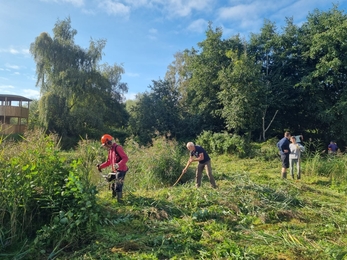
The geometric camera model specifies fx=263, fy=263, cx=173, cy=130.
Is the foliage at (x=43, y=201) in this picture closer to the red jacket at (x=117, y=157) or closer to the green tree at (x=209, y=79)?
the red jacket at (x=117, y=157)

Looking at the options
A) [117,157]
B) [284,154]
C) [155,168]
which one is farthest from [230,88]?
[117,157]

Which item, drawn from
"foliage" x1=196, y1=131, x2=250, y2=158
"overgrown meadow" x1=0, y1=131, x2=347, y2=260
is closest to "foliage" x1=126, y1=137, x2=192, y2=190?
"overgrown meadow" x1=0, y1=131, x2=347, y2=260

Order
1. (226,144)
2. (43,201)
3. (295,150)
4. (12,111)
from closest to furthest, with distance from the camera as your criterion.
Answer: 1. (43,201)
2. (295,150)
3. (226,144)
4. (12,111)

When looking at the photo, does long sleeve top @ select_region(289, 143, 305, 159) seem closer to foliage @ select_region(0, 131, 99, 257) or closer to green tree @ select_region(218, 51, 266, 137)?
green tree @ select_region(218, 51, 266, 137)

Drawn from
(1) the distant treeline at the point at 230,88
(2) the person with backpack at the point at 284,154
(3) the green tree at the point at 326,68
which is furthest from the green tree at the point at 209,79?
(2) the person with backpack at the point at 284,154

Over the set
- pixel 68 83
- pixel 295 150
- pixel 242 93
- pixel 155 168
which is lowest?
pixel 155 168

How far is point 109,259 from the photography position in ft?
11.0

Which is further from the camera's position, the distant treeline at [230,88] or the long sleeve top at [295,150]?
the distant treeline at [230,88]

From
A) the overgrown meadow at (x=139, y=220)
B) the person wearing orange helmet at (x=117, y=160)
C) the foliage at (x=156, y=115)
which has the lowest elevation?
the overgrown meadow at (x=139, y=220)

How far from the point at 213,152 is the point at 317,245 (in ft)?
37.7

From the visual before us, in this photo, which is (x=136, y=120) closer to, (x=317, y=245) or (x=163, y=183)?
(x=163, y=183)

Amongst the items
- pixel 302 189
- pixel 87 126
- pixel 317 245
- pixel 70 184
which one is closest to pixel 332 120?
pixel 302 189

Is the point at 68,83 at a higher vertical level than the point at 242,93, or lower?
higher

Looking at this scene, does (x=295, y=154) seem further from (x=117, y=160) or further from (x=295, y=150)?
(x=117, y=160)
